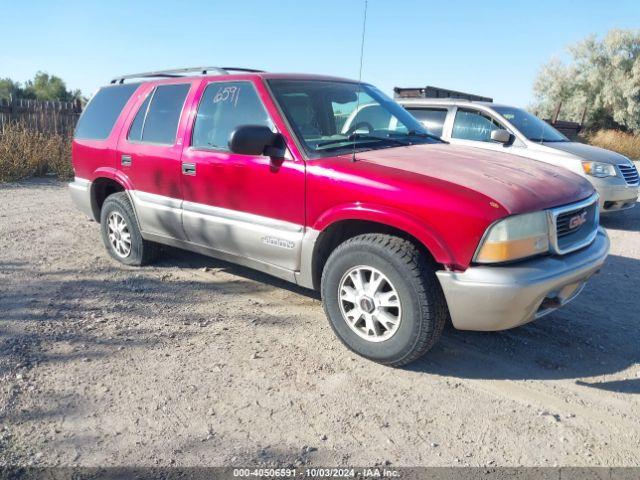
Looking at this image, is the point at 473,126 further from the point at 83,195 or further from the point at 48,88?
the point at 48,88

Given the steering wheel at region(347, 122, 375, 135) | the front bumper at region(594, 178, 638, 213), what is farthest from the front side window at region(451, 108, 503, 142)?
the steering wheel at region(347, 122, 375, 135)

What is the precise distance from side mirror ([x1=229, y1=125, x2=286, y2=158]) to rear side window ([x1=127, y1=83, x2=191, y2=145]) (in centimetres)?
119

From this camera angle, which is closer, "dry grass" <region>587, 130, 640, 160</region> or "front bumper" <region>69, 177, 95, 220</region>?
"front bumper" <region>69, 177, 95, 220</region>

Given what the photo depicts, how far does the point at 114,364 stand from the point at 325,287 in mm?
1454

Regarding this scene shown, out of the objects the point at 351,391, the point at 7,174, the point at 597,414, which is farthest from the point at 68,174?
the point at 597,414

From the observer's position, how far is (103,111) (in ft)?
18.1

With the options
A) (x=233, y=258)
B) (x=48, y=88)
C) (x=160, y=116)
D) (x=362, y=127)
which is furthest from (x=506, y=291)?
(x=48, y=88)

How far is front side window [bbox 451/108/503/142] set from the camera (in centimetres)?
798

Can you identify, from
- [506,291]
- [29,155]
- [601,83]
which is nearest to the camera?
[506,291]

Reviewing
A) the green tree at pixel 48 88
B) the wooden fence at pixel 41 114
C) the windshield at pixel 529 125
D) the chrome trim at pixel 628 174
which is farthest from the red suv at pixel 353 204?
the green tree at pixel 48 88

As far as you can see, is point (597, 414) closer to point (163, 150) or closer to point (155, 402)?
point (155, 402)

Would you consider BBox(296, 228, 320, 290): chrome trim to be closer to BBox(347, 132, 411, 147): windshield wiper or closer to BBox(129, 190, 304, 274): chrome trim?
BBox(129, 190, 304, 274): chrome trim

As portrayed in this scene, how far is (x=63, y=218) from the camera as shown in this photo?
7.55 m

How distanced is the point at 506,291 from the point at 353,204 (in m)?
1.06
